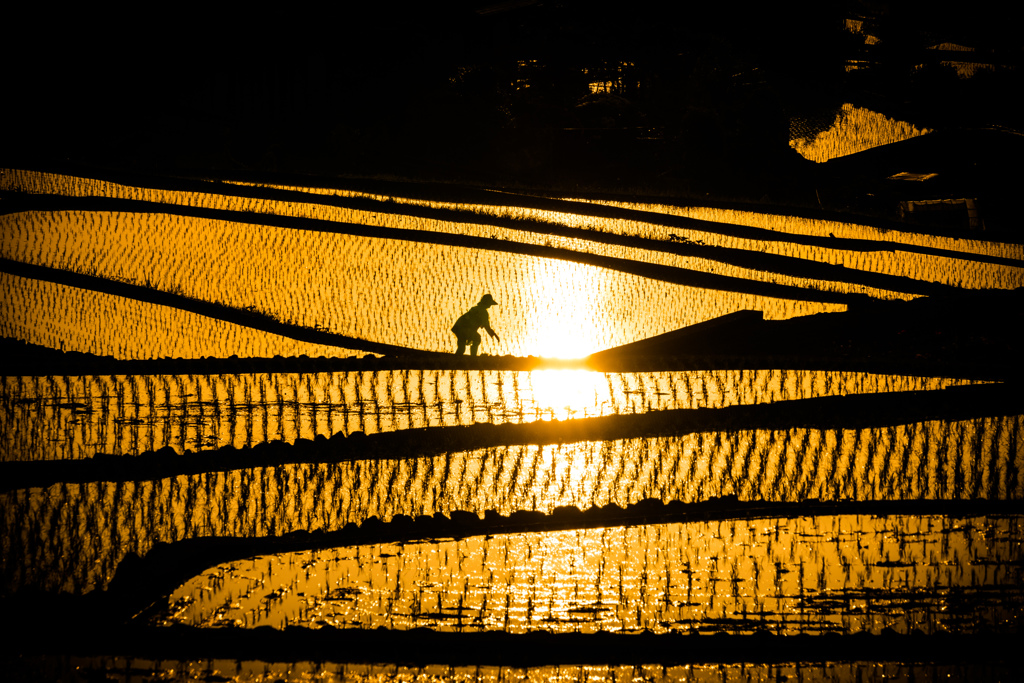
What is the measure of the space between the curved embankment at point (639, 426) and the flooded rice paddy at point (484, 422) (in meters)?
0.06

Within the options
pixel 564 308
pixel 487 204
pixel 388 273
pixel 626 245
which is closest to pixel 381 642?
pixel 564 308

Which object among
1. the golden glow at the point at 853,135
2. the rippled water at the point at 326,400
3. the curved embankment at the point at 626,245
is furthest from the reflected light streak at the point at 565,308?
the golden glow at the point at 853,135

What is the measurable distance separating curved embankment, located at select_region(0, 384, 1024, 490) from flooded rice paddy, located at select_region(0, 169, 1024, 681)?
0.20 feet

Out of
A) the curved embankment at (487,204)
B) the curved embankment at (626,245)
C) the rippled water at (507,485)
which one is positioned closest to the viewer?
the rippled water at (507,485)

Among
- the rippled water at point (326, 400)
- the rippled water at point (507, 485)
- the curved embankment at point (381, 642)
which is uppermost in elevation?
the rippled water at point (326, 400)

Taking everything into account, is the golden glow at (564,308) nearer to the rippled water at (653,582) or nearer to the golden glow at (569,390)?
the golden glow at (569,390)

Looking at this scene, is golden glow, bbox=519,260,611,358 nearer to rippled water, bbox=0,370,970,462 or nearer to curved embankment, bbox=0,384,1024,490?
rippled water, bbox=0,370,970,462

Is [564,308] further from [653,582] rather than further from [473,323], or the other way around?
[653,582]

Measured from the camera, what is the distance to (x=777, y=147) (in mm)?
6555

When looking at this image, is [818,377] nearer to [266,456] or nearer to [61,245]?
[266,456]

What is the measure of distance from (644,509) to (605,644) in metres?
0.70

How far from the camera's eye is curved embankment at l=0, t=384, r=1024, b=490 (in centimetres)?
299

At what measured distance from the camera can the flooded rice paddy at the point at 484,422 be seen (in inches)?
89.7

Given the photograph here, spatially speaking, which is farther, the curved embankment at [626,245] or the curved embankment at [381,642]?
the curved embankment at [626,245]
